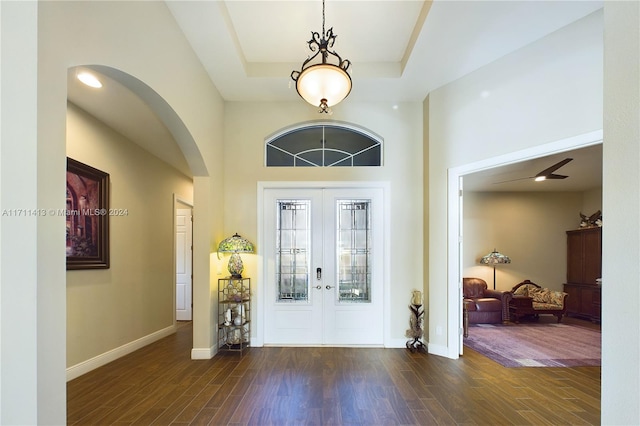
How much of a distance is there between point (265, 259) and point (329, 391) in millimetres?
2054

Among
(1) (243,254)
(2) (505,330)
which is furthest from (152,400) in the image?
(2) (505,330)

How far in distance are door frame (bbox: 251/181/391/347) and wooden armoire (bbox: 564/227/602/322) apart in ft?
16.7

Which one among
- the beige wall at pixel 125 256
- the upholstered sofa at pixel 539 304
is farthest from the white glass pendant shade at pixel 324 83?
the upholstered sofa at pixel 539 304

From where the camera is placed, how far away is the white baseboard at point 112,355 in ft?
11.5

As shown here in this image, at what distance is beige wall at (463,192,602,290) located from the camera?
746 centimetres

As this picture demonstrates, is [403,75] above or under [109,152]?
above

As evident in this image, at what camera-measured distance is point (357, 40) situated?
3.62 m

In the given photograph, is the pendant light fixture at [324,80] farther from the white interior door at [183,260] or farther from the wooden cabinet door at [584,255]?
the wooden cabinet door at [584,255]

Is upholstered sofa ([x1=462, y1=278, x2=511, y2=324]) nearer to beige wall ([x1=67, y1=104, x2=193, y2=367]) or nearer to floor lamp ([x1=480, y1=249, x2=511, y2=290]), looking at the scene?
floor lamp ([x1=480, y1=249, x2=511, y2=290])

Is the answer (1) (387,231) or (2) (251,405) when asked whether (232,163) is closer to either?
(1) (387,231)

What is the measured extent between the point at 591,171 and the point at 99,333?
8.76 metres

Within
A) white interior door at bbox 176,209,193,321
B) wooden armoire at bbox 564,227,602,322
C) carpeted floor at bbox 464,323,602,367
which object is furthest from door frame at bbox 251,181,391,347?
wooden armoire at bbox 564,227,602,322

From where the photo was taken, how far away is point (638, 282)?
889 millimetres

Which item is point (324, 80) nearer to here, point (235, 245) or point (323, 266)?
point (235, 245)
